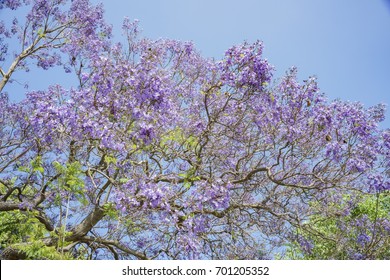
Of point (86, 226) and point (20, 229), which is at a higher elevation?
point (20, 229)

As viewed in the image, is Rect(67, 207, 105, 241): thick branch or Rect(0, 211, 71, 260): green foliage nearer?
Rect(67, 207, 105, 241): thick branch

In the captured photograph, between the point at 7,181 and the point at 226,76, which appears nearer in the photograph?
the point at 226,76

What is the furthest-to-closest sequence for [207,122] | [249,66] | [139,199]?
[207,122] < [249,66] < [139,199]

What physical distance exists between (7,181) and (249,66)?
16.6 feet

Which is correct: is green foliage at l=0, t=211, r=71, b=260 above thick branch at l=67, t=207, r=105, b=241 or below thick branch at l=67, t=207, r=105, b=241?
above

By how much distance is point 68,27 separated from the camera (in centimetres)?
933

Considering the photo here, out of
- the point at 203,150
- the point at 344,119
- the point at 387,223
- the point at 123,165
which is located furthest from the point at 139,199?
the point at 387,223

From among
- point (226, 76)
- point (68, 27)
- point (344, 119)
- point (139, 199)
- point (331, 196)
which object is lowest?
point (139, 199)

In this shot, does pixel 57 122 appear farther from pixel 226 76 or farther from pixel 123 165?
pixel 226 76

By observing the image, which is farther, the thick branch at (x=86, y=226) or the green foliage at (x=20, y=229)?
the green foliage at (x=20, y=229)

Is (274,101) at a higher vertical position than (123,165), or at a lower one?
higher

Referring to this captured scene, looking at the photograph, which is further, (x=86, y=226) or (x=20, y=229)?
(x=20, y=229)

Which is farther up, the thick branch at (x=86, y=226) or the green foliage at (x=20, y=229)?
→ the green foliage at (x=20, y=229)

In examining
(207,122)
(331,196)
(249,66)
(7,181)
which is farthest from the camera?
(7,181)
